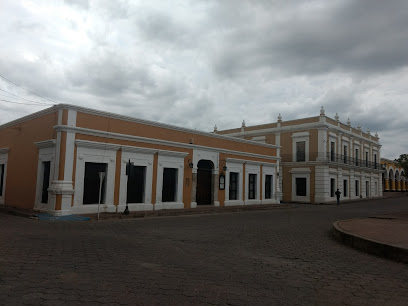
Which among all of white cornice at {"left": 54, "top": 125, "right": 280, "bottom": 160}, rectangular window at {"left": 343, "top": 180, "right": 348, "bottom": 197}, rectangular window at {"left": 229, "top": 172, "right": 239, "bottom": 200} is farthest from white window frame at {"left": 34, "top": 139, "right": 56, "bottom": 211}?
rectangular window at {"left": 343, "top": 180, "right": 348, "bottom": 197}

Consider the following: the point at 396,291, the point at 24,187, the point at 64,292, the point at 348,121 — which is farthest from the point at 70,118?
the point at 348,121

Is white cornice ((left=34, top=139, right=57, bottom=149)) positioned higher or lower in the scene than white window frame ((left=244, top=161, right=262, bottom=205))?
higher

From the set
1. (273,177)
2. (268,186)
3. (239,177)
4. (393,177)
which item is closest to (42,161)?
(239,177)

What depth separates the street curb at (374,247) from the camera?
6.58m

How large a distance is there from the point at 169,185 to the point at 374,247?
12129 millimetres

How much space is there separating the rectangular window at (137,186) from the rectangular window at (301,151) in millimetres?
19541

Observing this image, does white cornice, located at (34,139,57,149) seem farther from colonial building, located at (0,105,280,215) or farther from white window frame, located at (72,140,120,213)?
white window frame, located at (72,140,120,213)

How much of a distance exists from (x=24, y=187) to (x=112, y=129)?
222 inches

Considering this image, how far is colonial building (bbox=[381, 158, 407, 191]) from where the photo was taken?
5300cm

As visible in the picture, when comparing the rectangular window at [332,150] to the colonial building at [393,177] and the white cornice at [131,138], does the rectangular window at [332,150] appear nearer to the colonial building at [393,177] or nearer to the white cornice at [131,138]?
the white cornice at [131,138]

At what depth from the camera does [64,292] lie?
420cm

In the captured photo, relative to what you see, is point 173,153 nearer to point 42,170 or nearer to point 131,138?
point 131,138

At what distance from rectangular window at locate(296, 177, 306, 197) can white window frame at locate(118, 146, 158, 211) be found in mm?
19115

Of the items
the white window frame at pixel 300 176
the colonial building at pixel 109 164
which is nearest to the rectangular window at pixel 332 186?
the white window frame at pixel 300 176
